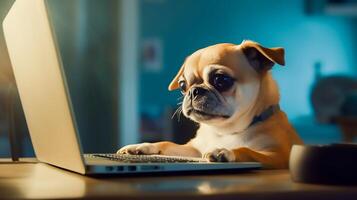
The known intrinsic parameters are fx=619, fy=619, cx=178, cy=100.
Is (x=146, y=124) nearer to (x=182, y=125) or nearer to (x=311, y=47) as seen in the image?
(x=311, y=47)

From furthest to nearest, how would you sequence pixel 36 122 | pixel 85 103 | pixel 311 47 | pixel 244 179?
pixel 311 47 → pixel 85 103 → pixel 36 122 → pixel 244 179

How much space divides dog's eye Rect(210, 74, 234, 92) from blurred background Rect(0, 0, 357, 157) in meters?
1.82

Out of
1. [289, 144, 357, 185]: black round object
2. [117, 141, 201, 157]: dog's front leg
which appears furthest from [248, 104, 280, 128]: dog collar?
[289, 144, 357, 185]: black round object

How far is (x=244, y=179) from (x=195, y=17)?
232 cm

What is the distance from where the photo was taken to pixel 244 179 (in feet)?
2.17

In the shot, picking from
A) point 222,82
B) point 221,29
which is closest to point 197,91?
point 222,82

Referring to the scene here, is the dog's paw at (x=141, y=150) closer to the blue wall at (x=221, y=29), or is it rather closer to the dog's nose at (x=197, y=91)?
the dog's nose at (x=197, y=91)

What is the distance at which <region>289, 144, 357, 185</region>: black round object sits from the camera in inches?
23.4

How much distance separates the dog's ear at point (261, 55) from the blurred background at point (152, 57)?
1811 mm

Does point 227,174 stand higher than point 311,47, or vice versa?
point 227,174

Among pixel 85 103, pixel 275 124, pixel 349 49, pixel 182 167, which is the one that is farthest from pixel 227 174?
pixel 349 49

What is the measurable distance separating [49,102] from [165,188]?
0.20 m

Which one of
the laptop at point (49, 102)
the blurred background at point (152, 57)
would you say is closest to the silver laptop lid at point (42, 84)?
the laptop at point (49, 102)

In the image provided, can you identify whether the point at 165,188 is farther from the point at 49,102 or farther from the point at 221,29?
the point at 221,29
